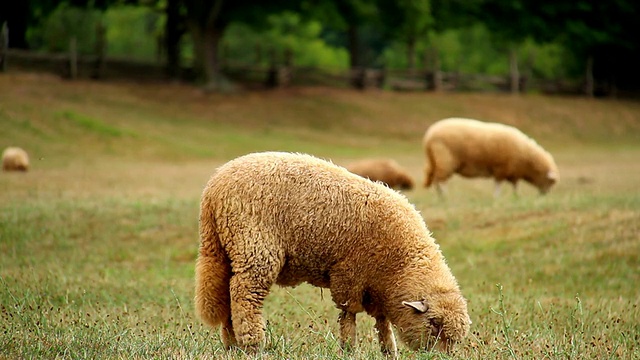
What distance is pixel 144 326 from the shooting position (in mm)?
7480

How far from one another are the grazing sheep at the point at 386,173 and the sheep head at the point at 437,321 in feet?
42.0

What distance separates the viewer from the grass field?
21.0 feet

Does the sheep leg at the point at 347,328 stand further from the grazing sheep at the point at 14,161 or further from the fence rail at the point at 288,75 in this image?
the fence rail at the point at 288,75

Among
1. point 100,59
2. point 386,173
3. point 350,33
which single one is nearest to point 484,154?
point 386,173

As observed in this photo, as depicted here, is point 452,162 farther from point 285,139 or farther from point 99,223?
point 285,139

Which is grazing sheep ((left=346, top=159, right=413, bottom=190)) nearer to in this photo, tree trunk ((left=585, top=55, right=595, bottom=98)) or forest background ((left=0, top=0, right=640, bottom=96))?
forest background ((left=0, top=0, right=640, bottom=96))

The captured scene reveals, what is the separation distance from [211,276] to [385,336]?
55.7 inches

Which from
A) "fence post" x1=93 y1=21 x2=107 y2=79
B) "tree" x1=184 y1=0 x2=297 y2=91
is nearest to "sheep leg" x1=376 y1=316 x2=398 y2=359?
"tree" x1=184 y1=0 x2=297 y2=91

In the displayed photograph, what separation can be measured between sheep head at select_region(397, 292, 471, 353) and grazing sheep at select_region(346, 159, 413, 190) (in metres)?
12.8

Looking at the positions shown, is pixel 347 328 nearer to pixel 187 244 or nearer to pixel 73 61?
pixel 187 244

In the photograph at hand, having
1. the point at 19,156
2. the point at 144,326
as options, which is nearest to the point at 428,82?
the point at 19,156

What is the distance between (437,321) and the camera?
6.26 metres

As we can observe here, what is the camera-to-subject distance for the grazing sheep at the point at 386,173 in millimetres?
19234

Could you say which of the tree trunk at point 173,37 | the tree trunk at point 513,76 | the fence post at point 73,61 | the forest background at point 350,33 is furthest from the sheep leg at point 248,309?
the tree trunk at point 513,76
